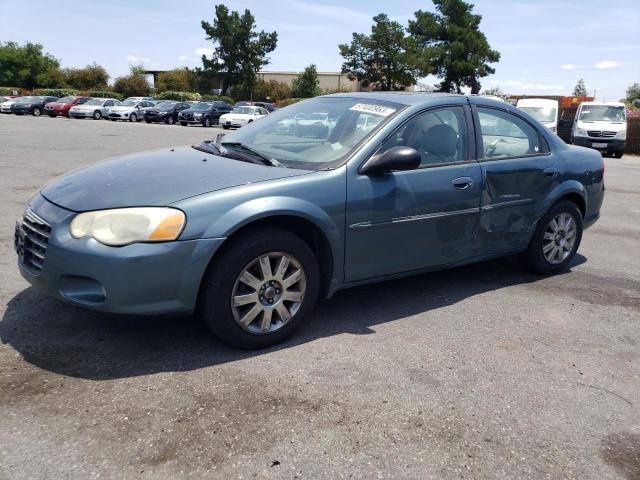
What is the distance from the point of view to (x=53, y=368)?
3.16 meters

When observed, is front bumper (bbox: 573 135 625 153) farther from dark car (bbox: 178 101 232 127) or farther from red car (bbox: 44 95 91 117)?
red car (bbox: 44 95 91 117)

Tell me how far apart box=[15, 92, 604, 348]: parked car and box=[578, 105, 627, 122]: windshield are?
1965 centimetres

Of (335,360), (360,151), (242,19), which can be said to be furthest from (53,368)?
(242,19)

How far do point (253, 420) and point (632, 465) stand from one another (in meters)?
1.72

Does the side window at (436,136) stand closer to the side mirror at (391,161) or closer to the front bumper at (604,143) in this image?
the side mirror at (391,161)

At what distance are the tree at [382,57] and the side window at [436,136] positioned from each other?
195ft

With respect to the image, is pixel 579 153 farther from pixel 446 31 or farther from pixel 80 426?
pixel 446 31

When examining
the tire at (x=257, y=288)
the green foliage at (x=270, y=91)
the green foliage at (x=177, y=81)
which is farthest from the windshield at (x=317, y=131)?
the green foliage at (x=177, y=81)

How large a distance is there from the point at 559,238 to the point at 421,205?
1.93 metres

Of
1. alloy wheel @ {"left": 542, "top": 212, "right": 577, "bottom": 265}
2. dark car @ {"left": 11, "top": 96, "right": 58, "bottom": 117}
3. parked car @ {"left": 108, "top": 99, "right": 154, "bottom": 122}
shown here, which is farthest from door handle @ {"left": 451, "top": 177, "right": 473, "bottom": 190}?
dark car @ {"left": 11, "top": 96, "right": 58, "bottom": 117}

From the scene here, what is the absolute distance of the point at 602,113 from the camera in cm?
2264

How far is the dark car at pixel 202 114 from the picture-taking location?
3438 cm

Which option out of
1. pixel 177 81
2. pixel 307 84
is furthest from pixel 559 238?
pixel 177 81

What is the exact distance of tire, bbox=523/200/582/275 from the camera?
5137 millimetres
